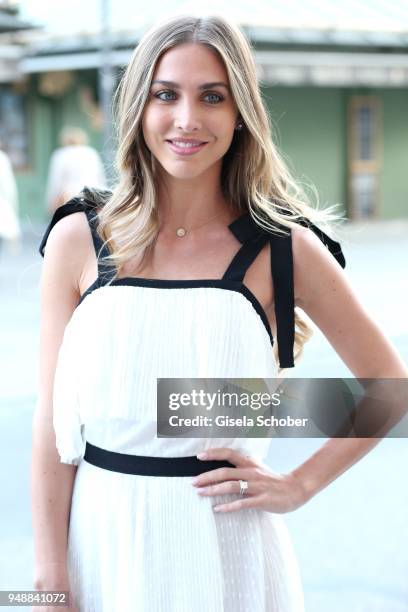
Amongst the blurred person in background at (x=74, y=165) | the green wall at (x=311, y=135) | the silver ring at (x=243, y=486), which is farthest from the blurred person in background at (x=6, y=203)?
the silver ring at (x=243, y=486)

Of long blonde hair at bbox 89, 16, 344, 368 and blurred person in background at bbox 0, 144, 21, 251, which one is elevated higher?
blurred person in background at bbox 0, 144, 21, 251

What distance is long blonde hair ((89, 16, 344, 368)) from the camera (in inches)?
68.4

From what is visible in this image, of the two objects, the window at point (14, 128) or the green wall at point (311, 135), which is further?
the green wall at point (311, 135)

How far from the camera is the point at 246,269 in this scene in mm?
1749

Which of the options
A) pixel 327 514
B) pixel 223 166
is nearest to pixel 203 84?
pixel 223 166

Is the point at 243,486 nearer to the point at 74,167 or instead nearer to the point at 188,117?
the point at 188,117

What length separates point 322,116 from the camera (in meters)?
19.1

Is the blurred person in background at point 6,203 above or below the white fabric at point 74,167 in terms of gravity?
below

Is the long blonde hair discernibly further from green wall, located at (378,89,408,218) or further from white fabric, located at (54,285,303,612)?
green wall, located at (378,89,408,218)

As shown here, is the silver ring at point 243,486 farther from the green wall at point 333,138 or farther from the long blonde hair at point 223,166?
the green wall at point 333,138

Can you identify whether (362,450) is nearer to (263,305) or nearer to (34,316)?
(263,305)

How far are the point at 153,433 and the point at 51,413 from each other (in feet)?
0.70

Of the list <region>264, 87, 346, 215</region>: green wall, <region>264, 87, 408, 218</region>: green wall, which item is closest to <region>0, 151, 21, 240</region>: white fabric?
<region>264, 87, 408, 218</region>: green wall

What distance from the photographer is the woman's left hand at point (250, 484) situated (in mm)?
1719
